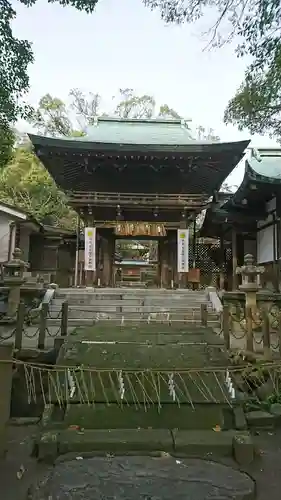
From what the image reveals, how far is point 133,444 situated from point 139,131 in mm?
18272

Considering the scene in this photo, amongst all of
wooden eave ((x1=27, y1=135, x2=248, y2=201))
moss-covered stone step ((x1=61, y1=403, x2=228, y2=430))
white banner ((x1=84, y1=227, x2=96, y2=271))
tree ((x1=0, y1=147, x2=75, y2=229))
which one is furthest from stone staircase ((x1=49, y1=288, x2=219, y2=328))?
tree ((x1=0, y1=147, x2=75, y2=229))

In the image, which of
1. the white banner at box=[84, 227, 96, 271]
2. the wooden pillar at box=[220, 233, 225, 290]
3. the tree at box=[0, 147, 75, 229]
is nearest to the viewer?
the white banner at box=[84, 227, 96, 271]

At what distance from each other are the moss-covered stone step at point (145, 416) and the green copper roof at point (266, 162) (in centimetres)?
763

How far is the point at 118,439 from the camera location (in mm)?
4402

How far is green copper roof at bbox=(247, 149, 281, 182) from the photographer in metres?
12.4

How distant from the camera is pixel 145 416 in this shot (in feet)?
16.6

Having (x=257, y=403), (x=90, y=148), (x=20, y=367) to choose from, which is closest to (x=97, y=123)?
(x=90, y=148)

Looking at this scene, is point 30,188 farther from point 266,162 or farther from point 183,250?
point 266,162

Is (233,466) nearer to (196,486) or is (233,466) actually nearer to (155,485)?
(196,486)

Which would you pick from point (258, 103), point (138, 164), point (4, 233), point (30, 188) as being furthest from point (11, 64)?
point (30, 188)

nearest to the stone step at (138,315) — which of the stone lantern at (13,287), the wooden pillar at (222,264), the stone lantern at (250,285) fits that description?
the stone lantern at (13,287)

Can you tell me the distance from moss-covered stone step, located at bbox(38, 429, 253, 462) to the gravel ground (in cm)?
21

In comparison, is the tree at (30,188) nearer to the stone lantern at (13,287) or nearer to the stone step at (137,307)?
the stone step at (137,307)

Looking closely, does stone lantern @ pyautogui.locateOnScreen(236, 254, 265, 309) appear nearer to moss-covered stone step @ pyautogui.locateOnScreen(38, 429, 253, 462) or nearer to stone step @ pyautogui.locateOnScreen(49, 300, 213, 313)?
stone step @ pyautogui.locateOnScreen(49, 300, 213, 313)
